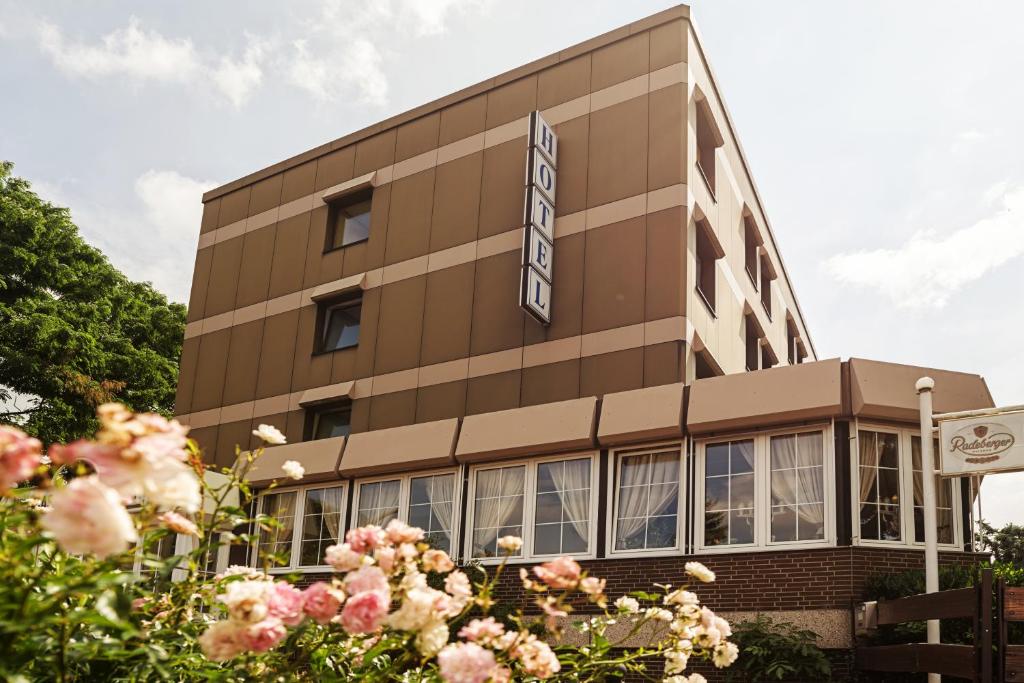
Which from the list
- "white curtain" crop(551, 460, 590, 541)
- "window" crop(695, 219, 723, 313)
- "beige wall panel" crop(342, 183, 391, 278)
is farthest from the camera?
"beige wall panel" crop(342, 183, 391, 278)

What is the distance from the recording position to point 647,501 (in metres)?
13.4

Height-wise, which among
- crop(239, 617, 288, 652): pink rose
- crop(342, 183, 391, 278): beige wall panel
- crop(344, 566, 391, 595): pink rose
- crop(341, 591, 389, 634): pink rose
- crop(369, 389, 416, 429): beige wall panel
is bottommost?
Result: crop(239, 617, 288, 652): pink rose

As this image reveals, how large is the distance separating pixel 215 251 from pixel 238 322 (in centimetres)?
226

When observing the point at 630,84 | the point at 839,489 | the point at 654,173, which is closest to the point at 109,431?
the point at 839,489

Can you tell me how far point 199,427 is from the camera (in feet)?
67.7

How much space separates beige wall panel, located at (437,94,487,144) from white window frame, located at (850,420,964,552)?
9477mm

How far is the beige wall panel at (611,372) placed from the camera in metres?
14.9

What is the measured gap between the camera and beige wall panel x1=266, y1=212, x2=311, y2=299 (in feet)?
66.9

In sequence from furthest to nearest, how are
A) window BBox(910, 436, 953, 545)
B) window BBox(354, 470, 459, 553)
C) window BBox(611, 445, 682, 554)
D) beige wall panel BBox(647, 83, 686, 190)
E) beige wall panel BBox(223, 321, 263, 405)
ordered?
beige wall panel BBox(223, 321, 263, 405)
beige wall panel BBox(647, 83, 686, 190)
window BBox(354, 470, 459, 553)
window BBox(611, 445, 682, 554)
window BBox(910, 436, 953, 545)

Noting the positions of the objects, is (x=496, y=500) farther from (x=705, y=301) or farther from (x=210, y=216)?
(x=210, y=216)

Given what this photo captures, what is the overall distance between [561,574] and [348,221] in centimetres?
1727

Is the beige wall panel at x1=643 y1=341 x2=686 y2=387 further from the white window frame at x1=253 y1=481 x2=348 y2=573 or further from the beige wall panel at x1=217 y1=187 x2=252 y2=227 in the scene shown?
the beige wall panel at x1=217 y1=187 x2=252 y2=227

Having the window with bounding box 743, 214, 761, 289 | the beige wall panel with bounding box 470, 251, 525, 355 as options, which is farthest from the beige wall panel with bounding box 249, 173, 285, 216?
the window with bounding box 743, 214, 761, 289

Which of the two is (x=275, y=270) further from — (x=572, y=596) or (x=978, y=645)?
(x=978, y=645)
